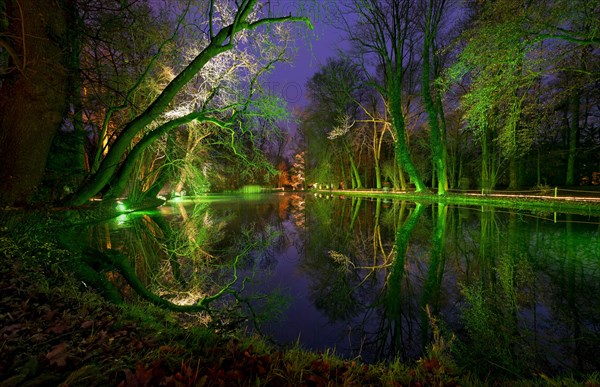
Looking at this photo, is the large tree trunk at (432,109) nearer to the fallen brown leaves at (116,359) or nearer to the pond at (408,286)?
the pond at (408,286)

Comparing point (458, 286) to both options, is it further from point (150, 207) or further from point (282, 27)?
point (150, 207)

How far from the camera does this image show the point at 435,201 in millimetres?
18906

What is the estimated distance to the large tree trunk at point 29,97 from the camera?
14.3 ft

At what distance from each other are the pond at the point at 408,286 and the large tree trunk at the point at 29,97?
95.6 inches

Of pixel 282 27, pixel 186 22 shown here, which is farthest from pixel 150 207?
pixel 282 27

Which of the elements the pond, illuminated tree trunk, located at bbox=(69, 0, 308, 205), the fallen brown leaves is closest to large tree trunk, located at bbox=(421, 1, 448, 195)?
the pond

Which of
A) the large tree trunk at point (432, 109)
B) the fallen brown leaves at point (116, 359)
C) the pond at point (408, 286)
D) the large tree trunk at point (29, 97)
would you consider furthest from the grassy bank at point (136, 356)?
the large tree trunk at point (432, 109)

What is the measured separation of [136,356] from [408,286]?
401 cm

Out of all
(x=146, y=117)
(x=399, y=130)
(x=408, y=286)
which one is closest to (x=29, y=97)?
(x=146, y=117)

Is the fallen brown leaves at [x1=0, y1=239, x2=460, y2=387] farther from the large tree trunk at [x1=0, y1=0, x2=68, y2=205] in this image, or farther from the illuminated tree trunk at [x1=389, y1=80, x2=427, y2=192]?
the illuminated tree trunk at [x1=389, y1=80, x2=427, y2=192]

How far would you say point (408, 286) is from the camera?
14.9 ft

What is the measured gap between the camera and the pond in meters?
2.96

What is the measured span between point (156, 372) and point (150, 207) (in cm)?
1748

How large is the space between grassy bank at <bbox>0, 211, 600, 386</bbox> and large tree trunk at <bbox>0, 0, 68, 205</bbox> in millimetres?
2304
